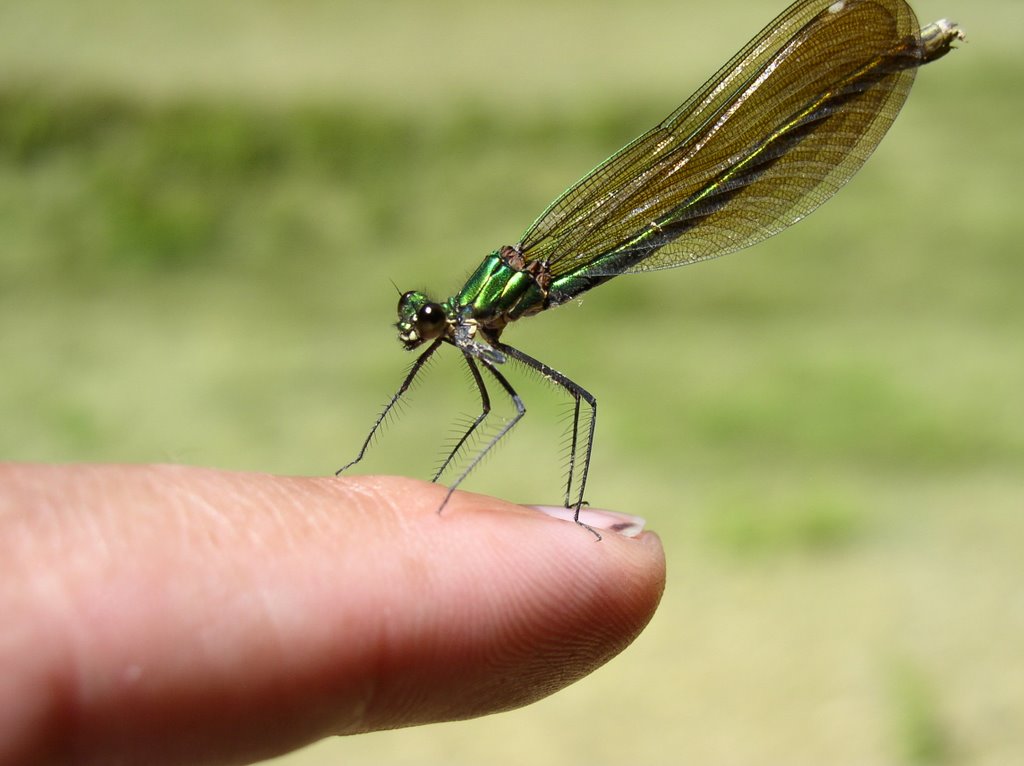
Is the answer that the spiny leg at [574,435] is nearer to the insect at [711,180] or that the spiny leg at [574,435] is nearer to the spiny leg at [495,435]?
the insect at [711,180]

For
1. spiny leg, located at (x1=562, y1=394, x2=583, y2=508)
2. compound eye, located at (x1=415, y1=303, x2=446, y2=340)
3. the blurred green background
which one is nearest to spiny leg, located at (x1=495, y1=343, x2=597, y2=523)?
spiny leg, located at (x1=562, y1=394, x2=583, y2=508)

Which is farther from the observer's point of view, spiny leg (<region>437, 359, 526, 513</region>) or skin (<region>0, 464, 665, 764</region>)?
spiny leg (<region>437, 359, 526, 513</region>)

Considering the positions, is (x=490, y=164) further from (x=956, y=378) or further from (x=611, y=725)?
(x=611, y=725)

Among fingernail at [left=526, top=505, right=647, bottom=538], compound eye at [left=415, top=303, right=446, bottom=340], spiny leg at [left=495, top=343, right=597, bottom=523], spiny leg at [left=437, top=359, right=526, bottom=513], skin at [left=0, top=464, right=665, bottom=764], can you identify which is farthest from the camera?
compound eye at [left=415, top=303, right=446, bottom=340]

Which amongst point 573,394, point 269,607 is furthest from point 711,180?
point 269,607

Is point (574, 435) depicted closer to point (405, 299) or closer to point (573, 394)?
point (573, 394)

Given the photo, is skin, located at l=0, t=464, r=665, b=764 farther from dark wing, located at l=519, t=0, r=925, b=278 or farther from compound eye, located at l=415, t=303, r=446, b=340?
dark wing, located at l=519, t=0, r=925, b=278
